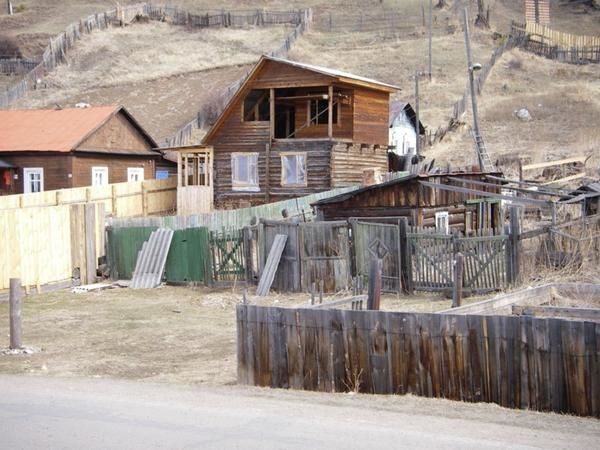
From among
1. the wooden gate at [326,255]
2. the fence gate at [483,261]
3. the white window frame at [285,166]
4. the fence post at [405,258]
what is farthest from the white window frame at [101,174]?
the fence gate at [483,261]

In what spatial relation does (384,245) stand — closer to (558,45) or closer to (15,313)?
(15,313)

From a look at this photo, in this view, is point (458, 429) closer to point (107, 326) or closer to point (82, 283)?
point (107, 326)

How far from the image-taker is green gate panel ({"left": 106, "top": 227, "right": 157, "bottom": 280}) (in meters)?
24.0

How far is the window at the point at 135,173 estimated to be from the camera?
40531 mm

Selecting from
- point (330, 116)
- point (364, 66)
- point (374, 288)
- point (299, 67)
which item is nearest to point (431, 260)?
point (374, 288)

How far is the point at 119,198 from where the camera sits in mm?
34000

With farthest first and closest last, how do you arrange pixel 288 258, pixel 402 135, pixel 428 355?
pixel 402 135 → pixel 288 258 → pixel 428 355

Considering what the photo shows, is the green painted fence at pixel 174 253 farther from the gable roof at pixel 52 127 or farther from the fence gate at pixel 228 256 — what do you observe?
the gable roof at pixel 52 127

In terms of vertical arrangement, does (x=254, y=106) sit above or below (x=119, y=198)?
above

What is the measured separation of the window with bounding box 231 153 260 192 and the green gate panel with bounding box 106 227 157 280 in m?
13.5

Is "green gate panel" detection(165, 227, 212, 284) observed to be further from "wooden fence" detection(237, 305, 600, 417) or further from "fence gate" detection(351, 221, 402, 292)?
"wooden fence" detection(237, 305, 600, 417)

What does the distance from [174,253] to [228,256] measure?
1796 mm

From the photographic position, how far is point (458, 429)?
8562 millimetres

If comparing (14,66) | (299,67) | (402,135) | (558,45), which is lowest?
(402,135)
